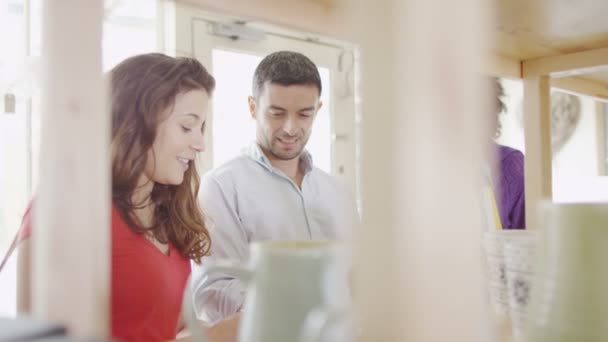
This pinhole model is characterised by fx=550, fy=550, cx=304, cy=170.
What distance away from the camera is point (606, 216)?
361 millimetres

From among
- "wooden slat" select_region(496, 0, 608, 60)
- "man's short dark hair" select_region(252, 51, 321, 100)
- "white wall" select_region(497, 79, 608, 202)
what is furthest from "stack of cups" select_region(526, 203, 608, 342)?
"white wall" select_region(497, 79, 608, 202)

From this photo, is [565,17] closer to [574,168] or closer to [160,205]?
[160,205]

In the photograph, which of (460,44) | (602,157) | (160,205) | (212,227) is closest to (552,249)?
(460,44)

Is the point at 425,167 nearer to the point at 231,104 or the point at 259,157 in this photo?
the point at 259,157

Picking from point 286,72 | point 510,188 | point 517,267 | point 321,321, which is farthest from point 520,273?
point 510,188

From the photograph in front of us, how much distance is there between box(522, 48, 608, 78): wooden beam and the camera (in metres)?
1.01

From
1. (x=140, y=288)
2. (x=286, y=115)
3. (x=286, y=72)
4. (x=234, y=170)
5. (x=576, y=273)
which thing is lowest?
(x=140, y=288)

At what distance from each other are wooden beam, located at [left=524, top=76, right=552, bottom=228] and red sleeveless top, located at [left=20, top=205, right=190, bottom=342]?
2.31 feet

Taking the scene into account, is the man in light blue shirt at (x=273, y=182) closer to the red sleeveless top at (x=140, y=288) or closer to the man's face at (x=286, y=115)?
the man's face at (x=286, y=115)

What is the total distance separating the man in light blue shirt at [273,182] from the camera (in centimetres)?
143

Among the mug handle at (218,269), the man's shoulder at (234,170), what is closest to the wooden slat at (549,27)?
the mug handle at (218,269)

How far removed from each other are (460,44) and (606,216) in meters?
0.15

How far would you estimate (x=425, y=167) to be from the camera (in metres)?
0.33

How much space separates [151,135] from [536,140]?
29.7 inches
